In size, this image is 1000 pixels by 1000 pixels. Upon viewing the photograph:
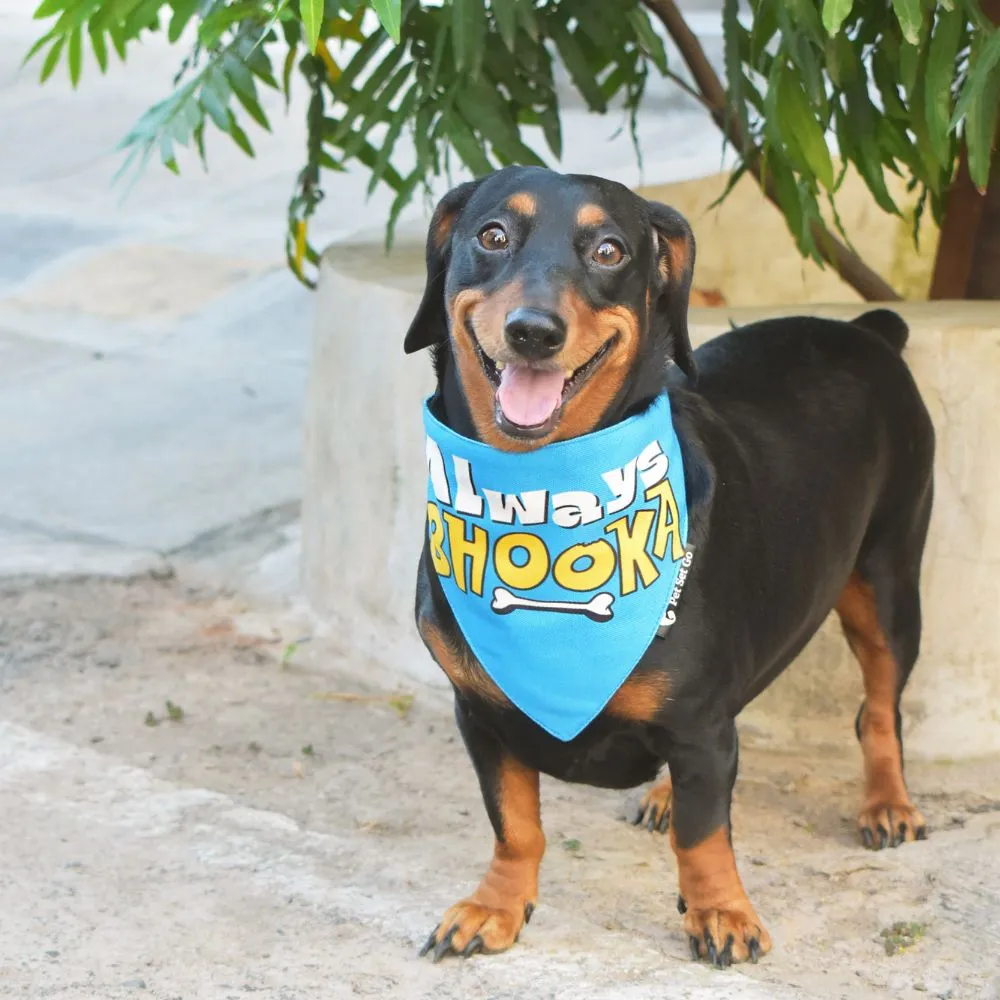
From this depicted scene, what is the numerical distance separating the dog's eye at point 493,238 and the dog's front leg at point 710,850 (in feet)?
3.13

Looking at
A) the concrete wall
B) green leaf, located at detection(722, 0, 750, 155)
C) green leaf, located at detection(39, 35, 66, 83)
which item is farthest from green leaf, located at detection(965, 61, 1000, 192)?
green leaf, located at detection(39, 35, 66, 83)

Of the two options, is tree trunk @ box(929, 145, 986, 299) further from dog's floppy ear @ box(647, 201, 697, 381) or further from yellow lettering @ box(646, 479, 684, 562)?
yellow lettering @ box(646, 479, 684, 562)

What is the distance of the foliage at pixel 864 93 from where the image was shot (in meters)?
3.52

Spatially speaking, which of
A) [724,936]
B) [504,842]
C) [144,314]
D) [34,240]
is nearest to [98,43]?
[504,842]

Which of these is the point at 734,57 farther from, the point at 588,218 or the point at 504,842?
the point at 504,842

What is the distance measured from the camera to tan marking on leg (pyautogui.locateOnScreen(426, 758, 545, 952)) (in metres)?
3.14

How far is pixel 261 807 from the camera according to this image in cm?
389

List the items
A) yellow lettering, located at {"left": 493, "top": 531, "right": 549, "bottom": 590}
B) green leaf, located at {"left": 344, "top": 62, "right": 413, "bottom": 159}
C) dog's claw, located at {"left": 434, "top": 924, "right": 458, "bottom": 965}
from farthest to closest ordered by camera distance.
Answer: green leaf, located at {"left": 344, "top": 62, "right": 413, "bottom": 159}, dog's claw, located at {"left": 434, "top": 924, "right": 458, "bottom": 965}, yellow lettering, located at {"left": 493, "top": 531, "right": 549, "bottom": 590}

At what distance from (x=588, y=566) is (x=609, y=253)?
1.88 feet

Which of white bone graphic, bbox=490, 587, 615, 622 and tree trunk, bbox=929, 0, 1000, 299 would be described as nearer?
white bone graphic, bbox=490, 587, 615, 622

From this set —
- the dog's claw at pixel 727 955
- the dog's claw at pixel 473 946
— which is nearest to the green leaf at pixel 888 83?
the dog's claw at pixel 727 955

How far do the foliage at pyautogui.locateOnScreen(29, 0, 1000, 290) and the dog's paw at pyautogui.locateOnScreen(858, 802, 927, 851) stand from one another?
1.40m

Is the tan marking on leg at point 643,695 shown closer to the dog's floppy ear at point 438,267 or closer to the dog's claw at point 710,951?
the dog's claw at point 710,951

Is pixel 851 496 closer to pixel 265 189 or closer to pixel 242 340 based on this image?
pixel 242 340
